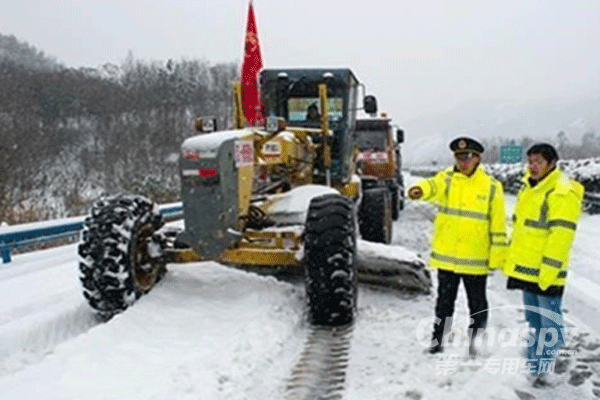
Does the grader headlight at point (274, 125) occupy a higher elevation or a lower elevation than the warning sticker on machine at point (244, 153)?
higher

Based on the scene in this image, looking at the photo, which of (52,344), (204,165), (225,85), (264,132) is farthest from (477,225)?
(225,85)

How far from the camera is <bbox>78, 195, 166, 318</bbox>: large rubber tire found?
5.88 metres

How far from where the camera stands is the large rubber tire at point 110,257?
19.3 ft

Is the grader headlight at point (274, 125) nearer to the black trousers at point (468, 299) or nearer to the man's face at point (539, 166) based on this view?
the black trousers at point (468, 299)

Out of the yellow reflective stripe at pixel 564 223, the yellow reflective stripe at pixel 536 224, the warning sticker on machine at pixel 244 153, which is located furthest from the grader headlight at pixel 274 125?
the yellow reflective stripe at pixel 564 223

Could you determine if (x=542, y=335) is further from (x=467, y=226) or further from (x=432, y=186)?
(x=432, y=186)

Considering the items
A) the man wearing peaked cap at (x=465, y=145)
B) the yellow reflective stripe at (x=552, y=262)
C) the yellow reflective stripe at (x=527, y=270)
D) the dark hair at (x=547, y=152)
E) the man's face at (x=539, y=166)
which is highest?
the man wearing peaked cap at (x=465, y=145)

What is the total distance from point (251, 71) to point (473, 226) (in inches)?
258

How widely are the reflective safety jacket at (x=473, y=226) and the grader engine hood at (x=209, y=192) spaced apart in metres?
1.94

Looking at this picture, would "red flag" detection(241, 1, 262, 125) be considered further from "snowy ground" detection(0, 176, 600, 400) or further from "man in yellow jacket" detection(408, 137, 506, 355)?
"man in yellow jacket" detection(408, 137, 506, 355)

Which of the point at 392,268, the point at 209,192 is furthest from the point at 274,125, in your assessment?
the point at 392,268

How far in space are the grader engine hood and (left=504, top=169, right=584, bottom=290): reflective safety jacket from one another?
103 inches

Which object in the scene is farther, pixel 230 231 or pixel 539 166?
pixel 230 231

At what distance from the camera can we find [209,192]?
5953 millimetres
